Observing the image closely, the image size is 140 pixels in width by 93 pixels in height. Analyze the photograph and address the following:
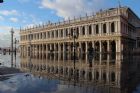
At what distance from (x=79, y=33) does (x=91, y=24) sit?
6.41 metres

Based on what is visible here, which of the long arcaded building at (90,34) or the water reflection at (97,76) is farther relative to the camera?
the long arcaded building at (90,34)

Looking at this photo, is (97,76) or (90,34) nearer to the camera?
(97,76)

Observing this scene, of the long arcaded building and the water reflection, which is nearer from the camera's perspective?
the water reflection

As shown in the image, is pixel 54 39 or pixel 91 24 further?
pixel 54 39

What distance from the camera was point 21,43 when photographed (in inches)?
5037

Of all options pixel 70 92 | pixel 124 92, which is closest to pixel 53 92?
pixel 70 92

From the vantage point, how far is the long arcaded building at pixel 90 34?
73438mm

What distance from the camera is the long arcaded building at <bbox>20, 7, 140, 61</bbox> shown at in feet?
241

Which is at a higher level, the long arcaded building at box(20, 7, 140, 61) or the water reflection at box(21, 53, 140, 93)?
the long arcaded building at box(20, 7, 140, 61)

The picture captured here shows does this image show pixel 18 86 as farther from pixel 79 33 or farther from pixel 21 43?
pixel 21 43

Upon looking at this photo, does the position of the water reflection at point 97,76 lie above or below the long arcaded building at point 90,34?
below

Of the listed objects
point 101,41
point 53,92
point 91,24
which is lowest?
point 53,92

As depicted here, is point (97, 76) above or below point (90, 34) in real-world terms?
below

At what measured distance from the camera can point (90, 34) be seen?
82062 millimetres
